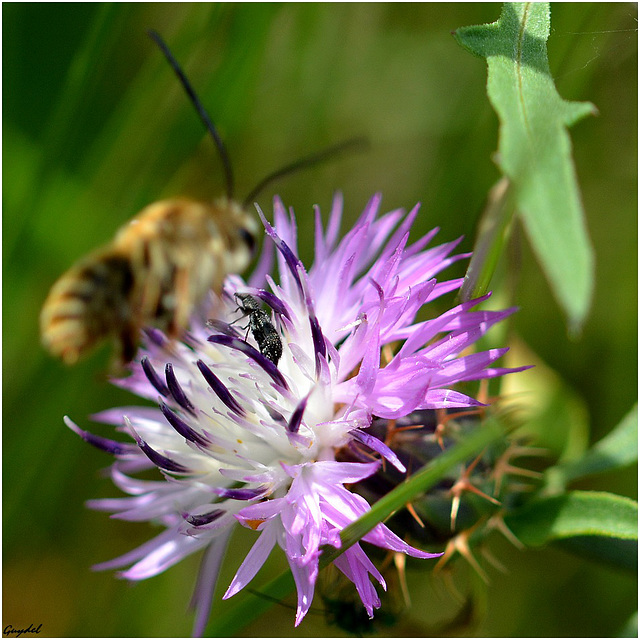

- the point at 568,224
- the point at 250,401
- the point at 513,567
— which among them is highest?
the point at 568,224

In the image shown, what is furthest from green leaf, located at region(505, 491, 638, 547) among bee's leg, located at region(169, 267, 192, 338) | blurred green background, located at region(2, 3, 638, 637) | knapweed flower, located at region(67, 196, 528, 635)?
bee's leg, located at region(169, 267, 192, 338)

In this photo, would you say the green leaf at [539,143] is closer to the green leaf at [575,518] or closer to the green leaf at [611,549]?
the green leaf at [575,518]

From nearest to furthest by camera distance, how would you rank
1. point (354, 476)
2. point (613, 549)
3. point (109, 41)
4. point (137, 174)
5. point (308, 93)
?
1. point (354, 476)
2. point (613, 549)
3. point (109, 41)
4. point (137, 174)
5. point (308, 93)

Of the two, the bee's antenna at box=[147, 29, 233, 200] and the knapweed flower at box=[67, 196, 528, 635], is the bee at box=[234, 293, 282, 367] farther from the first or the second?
the bee's antenna at box=[147, 29, 233, 200]

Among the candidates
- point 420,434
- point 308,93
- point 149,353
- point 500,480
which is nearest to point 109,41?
point 308,93

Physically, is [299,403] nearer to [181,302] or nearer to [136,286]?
[181,302]

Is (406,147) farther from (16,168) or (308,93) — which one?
(16,168)

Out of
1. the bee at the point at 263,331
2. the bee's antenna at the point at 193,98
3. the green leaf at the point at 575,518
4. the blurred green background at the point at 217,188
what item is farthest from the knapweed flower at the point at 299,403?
the blurred green background at the point at 217,188
